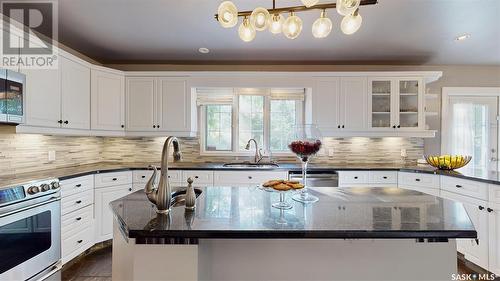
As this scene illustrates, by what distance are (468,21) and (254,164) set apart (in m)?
2.81

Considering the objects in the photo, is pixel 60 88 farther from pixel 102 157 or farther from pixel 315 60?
pixel 315 60

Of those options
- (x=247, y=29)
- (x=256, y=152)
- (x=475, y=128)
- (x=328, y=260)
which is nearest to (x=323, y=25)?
(x=247, y=29)

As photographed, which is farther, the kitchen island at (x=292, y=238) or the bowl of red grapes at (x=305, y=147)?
the bowl of red grapes at (x=305, y=147)

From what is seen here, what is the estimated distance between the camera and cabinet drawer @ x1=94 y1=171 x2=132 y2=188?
265cm

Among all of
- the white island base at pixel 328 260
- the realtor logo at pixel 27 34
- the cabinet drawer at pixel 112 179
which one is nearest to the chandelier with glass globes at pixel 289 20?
the white island base at pixel 328 260

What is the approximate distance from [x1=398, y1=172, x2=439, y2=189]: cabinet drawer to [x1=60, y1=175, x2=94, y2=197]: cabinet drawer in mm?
3626

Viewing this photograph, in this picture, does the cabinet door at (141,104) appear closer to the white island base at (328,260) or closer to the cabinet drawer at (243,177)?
the cabinet drawer at (243,177)

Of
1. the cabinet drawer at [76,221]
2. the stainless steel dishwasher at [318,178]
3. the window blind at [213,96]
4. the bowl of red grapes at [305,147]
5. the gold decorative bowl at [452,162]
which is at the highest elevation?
the window blind at [213,96]

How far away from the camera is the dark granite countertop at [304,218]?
92cm

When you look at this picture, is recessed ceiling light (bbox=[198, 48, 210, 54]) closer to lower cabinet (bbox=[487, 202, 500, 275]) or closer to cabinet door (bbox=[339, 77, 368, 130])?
cabinet door (bbox=[339, 77, 368, 130])

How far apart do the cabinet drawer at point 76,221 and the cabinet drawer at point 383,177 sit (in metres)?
3.30

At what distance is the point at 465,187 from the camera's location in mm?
2371

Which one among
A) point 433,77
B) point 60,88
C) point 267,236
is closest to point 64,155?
point 60,88

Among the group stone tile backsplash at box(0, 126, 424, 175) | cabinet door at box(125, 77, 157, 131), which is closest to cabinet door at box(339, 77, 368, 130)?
stone tile backsplash at box(0, 126, 424, 175)
